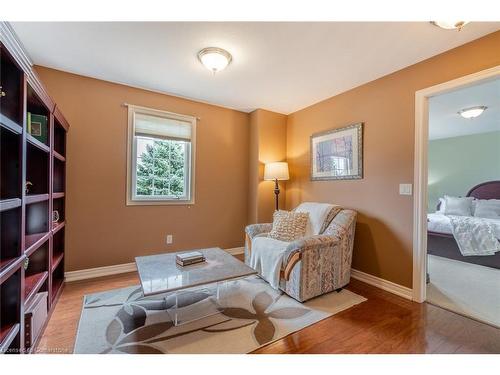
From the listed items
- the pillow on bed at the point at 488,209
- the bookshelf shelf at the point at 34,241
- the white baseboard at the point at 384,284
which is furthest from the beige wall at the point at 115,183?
the pillow on bed at the point at 488,209

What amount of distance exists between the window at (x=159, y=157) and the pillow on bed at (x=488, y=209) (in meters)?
5.20

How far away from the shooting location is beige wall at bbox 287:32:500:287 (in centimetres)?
212

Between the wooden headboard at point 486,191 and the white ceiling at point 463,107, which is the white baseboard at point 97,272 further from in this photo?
the wooden headboard at point 486,191

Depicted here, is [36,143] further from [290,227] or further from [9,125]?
[290,227]

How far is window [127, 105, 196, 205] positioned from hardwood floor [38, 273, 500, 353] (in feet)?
4.80

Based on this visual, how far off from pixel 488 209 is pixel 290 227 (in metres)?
4.12

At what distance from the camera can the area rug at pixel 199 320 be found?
159cm

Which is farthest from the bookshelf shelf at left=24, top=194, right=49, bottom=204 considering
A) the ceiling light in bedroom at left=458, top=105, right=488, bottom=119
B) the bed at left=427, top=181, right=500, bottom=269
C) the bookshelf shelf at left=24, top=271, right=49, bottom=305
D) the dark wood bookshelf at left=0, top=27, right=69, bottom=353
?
the ceiling light in bedroom at left=458, top=105, right=488, bottom=119

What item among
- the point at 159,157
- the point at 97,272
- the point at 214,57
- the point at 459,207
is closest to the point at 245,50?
the point at 214,57

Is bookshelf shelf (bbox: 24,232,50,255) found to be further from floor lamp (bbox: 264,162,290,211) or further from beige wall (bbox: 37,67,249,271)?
floor lamp (bbox: 264,162,290,211)

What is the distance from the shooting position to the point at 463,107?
3.62 meters
